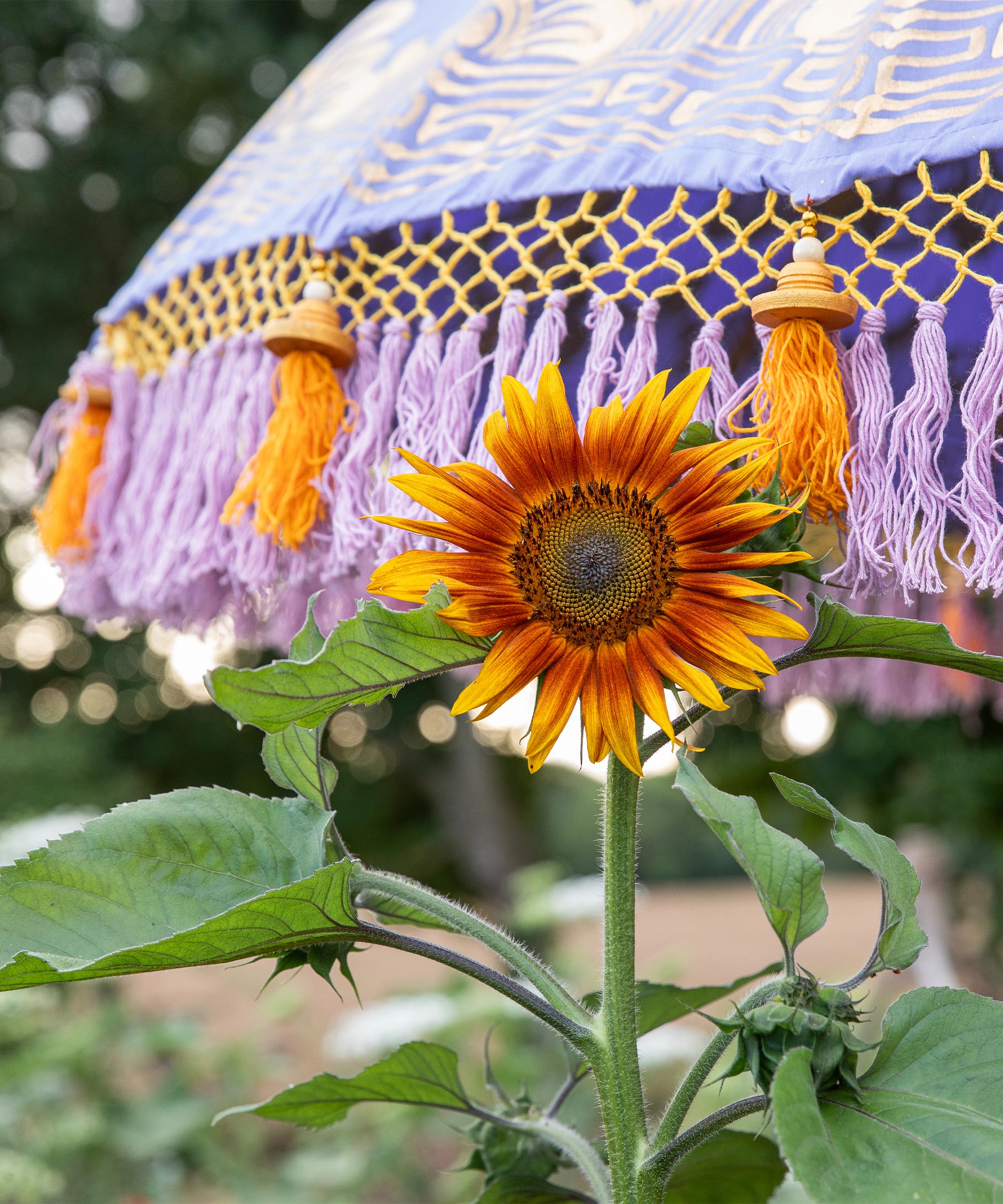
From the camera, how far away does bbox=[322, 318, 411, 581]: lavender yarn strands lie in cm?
58

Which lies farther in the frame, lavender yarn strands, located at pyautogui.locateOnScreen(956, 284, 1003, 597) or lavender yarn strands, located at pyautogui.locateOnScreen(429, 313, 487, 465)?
lavender yarn strands, located at pyautogui.locateOnScreen(429, 313, 487, 465)

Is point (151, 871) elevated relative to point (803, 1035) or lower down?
elevated

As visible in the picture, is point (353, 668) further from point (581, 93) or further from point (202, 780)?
point (202, 780)

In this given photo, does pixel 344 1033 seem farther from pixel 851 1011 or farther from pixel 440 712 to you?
pixel 851 1011

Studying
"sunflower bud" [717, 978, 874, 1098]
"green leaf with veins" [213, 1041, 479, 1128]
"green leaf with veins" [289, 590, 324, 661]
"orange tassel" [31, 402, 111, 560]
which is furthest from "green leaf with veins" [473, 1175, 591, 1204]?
"orange tassel" [31, 402, 111, 560]

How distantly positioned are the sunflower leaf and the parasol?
53 mm

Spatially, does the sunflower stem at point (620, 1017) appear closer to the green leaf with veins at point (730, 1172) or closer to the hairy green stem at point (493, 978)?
the hairy green stem at point (493, 978)

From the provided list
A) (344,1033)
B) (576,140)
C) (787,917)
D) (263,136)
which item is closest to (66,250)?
(344,1033)

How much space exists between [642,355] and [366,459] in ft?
0.57

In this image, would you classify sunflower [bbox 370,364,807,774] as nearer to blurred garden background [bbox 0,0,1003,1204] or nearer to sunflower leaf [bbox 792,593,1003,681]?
sunflower leaf [bbox 792,593,1003,681]

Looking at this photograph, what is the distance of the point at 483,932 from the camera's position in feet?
1.52

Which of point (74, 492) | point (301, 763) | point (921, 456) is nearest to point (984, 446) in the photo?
point (921, 456)

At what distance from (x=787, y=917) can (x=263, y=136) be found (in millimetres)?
679

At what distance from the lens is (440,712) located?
195 inches
